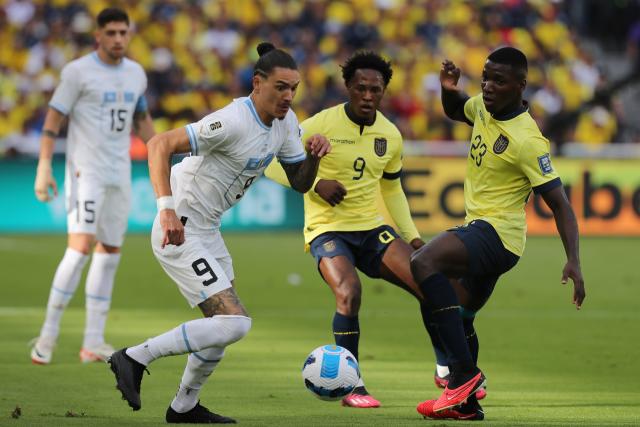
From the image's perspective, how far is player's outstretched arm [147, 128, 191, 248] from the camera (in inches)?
263

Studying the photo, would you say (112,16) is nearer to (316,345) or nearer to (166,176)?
(316,345)

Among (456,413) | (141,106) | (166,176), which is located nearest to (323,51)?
(141,106)

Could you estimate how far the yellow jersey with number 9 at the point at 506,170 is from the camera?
7.43 metres

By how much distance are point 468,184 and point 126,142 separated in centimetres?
341

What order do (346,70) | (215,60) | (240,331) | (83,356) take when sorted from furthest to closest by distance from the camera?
(215,60) → (83,356) → (346,70) → (240,331)

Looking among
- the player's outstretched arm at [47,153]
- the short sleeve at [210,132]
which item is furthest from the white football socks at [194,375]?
the player's outstretched arm at [47,153]

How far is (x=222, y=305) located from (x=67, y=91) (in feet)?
11.6

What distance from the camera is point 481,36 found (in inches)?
1107

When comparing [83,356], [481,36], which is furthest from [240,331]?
[481,36]

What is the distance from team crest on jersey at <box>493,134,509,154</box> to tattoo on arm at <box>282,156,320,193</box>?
1.04 meters

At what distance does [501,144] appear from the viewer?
759 cm

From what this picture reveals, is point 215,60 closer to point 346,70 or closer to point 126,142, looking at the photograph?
point 126,142

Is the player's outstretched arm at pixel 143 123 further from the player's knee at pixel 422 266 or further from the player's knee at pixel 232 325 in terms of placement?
the player's knee at pixel 232 325

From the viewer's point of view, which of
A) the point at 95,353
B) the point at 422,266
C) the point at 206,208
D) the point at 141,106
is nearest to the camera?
the point at 206,208
